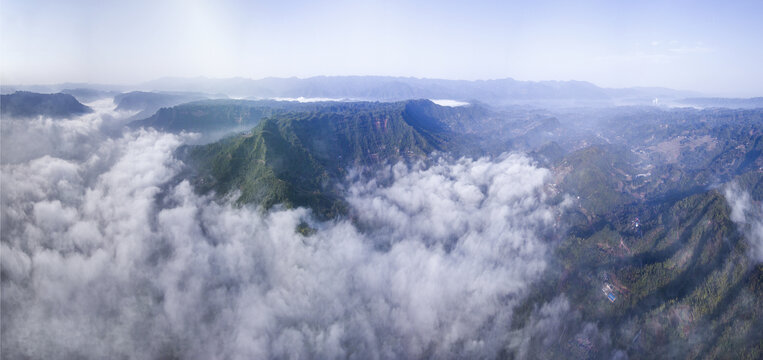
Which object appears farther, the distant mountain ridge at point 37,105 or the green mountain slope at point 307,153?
the distant mountain ridge at point 37,105

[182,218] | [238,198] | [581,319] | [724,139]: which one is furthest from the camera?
[724,139]

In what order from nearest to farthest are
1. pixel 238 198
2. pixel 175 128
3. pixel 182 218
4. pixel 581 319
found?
pixel 581 319 < pixel 182 218 < pixel 238 198 < pixel 175 128

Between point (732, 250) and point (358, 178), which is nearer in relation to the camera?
point (732, 250)

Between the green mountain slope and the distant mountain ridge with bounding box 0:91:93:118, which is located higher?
the distant mountain ridge with bounding box 0:91:93:118

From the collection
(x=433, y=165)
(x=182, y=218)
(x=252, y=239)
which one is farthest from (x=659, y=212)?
(x=182, y=218)

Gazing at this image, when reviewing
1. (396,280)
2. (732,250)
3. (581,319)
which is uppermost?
(732,250)

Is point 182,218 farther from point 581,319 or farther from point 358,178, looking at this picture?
point 581,319

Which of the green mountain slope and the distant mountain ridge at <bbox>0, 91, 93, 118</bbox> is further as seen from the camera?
the distant mountain ridge at <bbox>0, 91, 93, 118</bbox>

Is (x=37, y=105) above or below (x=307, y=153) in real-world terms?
above

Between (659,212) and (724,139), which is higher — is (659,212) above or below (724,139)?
below

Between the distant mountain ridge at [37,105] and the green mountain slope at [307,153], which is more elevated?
the distant mountain ridge at [37,105]

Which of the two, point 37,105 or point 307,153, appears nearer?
point 37,105
